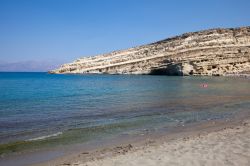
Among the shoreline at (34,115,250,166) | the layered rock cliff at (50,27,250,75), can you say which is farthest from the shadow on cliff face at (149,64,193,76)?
the shoreline at (34,115,250,166)

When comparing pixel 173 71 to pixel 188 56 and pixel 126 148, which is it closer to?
pixel 188 56

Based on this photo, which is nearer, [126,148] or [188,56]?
[126,148]

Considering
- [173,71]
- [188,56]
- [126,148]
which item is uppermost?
[188,56]

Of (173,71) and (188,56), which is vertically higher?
(188,56)

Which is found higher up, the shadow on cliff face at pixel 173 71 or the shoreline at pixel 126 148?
the shadow on cliff face at pixel 173 71

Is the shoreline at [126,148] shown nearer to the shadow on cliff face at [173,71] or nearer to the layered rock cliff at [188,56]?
the shadow on cliff face at [173,71]

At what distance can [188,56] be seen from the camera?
252 ft

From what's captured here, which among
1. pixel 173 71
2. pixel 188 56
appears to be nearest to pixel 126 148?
pixel 188 56

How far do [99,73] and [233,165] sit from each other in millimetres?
85250

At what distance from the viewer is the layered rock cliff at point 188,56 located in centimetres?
7550

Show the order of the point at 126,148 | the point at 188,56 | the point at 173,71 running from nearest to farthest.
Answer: the point at 126,148, the point at 188,56, the point at 173,71

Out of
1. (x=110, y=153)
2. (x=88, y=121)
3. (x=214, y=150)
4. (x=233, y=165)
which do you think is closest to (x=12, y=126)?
(x=88, y=121)

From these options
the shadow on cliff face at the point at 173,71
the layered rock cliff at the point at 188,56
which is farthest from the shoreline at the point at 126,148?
the layered rock cliff at the point at 188,56

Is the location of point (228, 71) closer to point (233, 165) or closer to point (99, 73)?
point (99, 73)
